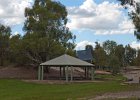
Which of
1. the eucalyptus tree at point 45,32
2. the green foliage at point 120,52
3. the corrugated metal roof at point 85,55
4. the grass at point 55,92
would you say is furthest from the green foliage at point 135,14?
the green foliage at point 120,52

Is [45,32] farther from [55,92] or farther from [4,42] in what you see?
[55,92]

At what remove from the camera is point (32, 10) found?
250 ft

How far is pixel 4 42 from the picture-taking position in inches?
3506

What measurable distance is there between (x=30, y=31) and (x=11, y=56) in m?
8.74

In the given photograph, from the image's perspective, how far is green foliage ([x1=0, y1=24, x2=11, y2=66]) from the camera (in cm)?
8875

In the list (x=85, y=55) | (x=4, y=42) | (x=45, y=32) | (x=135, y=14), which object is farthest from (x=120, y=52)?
(x=135, y=14)

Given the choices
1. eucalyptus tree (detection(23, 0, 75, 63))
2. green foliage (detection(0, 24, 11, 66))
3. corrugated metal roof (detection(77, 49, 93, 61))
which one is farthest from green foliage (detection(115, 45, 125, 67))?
eucalyptus tree (detection(23, 0, 75, 63))

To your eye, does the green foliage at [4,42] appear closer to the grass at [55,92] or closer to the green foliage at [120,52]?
the grass at [55,92]

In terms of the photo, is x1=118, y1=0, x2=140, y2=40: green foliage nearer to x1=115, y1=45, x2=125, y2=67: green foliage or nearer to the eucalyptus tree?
the eucalyptus tree

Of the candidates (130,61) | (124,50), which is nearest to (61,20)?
(124,50)

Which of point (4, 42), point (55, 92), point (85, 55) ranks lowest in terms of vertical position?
point (55, 92)

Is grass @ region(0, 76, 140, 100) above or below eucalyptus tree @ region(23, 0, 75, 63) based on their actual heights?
below

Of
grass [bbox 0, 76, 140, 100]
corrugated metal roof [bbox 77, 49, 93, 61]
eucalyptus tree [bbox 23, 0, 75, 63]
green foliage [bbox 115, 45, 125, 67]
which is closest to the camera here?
grass [bbox 0, 76, 140, 100]

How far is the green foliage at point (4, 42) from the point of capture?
8875 cm
